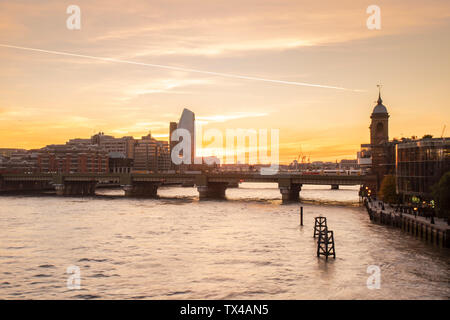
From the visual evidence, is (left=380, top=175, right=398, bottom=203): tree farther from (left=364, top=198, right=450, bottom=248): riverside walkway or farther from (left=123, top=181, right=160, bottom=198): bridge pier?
(left=123, top=181, right=160, bottom=198): bridge pier

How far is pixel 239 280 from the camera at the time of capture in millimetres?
40719

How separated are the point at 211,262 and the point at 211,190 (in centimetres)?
12143

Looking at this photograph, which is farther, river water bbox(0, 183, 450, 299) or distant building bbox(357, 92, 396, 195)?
distant building bbox(357, 92, 396, 195)

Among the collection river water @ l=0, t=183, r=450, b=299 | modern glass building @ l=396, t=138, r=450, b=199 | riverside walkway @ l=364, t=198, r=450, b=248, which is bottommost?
river water @ l=0, t=183, r=450, b=299

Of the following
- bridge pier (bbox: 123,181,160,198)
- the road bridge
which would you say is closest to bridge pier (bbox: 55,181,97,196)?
the road bridge

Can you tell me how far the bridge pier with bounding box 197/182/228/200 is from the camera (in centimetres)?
16338

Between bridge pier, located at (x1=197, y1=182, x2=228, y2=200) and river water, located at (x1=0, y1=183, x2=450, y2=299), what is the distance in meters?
80.8

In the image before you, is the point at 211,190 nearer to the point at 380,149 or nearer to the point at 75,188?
the point at 75,188

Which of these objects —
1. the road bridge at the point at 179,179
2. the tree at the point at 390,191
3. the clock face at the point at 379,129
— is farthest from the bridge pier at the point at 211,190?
the tree at the point at 390,191

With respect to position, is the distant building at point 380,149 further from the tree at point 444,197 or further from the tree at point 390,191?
the tree at point 444,197

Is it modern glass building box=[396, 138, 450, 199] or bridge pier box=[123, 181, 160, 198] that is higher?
modern glass building box=[396, 138, 450, 199]

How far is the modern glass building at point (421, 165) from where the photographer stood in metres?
80.6
